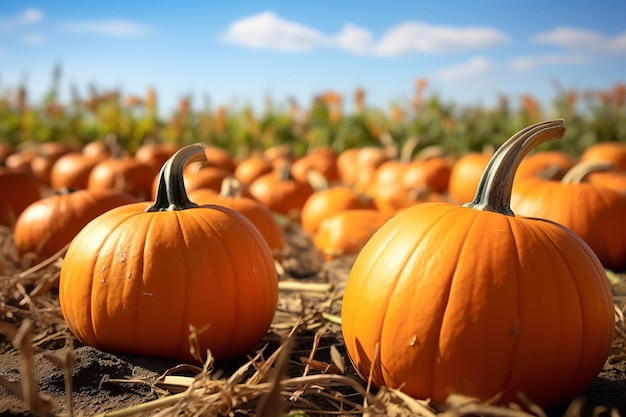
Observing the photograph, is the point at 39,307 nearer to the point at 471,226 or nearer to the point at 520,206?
the point at 471,226

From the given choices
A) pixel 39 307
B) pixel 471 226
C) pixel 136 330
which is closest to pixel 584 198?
pixel 471 226

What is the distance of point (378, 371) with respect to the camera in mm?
2143

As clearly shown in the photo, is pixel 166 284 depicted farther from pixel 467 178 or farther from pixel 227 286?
pixel 467 178

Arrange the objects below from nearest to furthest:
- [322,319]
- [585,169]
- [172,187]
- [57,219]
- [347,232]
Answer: [172,187] → [322,319] → [57,219] → [585,169] → [347,232]

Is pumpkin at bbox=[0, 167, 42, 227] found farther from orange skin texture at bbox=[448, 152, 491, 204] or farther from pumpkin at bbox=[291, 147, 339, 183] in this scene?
orange skin texture at bbox=[448, 152, 491, 204]

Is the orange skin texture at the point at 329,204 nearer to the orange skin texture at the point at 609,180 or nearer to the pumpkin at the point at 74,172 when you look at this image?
the orange skin texture at the point at 609,180

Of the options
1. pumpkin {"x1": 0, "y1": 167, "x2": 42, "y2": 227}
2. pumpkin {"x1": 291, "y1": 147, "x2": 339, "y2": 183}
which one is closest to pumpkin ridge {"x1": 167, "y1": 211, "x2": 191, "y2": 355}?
pumpkin {"x1": 0, "y1": 167, "x2": 42, "y2": 227}

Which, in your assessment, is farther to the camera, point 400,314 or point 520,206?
point 520,206

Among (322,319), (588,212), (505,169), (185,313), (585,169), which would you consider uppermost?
(505,169)

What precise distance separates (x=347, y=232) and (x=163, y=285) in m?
2.89

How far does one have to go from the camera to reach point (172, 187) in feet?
8.88

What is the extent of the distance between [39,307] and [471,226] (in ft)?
7.87

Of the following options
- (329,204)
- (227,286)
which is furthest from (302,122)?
(227,286)

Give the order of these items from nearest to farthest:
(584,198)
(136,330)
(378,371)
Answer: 1. (378,371)
2. (136,330)
3. (584,198)
